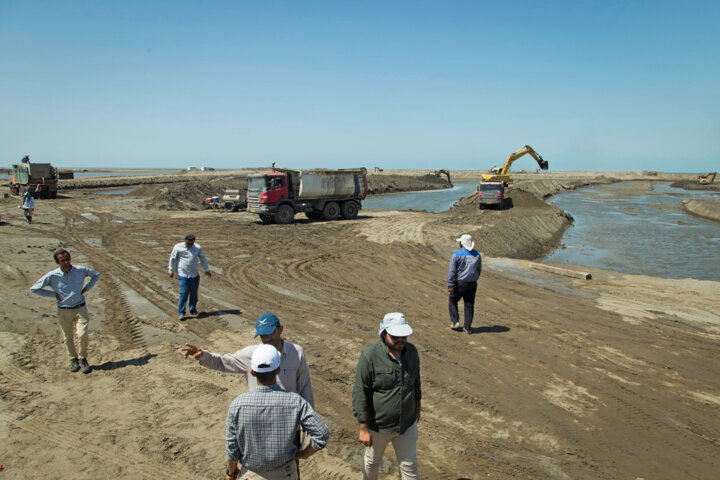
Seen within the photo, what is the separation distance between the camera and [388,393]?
3330 millimetres

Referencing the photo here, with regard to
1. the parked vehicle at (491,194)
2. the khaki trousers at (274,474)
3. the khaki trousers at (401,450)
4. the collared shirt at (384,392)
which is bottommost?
the khaki trousers at (401,450)

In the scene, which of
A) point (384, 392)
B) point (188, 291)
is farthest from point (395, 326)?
point (188, 291)

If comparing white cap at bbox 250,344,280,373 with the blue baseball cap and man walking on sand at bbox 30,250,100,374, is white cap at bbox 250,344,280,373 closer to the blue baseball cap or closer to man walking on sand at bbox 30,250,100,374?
the blue baseball cap

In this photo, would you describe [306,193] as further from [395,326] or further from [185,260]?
[395,326]

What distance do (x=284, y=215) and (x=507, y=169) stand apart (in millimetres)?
20998

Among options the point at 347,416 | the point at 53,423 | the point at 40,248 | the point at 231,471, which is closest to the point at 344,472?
the point at 347,416

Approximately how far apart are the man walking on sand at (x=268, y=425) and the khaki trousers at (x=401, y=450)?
867 millimetres

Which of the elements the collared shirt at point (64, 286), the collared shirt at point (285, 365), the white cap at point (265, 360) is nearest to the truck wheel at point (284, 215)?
the collared shirt at point (64, 286)

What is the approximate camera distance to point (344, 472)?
13.9 feet

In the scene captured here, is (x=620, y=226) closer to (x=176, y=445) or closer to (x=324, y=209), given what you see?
(x=324, y=209)

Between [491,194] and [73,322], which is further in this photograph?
[491,194]

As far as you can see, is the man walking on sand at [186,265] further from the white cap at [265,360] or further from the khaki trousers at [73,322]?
the white cap at [265,360]

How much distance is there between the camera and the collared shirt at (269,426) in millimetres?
2656

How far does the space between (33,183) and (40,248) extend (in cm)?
2475
